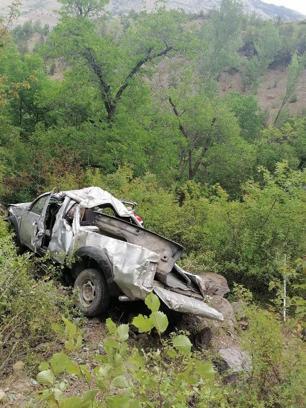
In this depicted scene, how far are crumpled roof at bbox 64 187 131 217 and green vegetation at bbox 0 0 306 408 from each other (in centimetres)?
150

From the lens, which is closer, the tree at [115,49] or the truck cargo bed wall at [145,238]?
the truck cargo bed wall at [145,238]

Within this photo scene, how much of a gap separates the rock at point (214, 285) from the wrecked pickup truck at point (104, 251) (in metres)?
1.74

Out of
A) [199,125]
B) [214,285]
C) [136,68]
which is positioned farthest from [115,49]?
[214,285]

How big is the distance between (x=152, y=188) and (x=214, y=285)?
5887mm

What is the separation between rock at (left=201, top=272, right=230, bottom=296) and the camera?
30.0ft

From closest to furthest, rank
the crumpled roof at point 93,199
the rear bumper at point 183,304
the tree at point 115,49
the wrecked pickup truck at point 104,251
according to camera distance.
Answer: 1. the rear bumper at point 183,304
2. the wrecked pickup truck at point 104,251
3. the crumpled roof at point 93,199
4. the tree at point 115,49

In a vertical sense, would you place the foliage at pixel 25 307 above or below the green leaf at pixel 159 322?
below

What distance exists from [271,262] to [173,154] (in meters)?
12.3

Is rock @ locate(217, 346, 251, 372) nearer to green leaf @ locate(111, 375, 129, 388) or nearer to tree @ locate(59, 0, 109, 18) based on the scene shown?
green leaf @ locate(111, 375, 129, 388)

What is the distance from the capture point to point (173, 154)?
2209 centimetres

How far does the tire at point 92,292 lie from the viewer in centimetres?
663

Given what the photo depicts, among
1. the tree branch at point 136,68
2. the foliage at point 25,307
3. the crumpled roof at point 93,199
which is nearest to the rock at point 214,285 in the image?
→ the crumpled roof at point 93,199

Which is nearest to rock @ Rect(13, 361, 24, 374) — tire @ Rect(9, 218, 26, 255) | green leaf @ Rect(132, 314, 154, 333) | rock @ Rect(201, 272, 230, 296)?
green leaf @ Rect(132, 314, 154, 333)

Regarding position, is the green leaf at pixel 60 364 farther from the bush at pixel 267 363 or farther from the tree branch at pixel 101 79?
the tree branch at pixel 101 79
